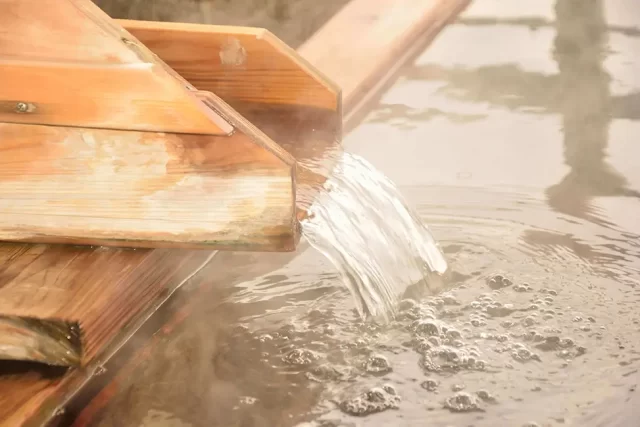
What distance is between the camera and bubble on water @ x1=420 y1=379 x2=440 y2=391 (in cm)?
156

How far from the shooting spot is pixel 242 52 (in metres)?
2.01

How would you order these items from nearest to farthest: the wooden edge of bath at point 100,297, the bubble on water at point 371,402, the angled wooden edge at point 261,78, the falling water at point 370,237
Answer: the wooden edge of bath at point 100,297 → the bubble on water at point 371,402 → the falling water at point 370,237 → the angled wooden edge at point 261,78

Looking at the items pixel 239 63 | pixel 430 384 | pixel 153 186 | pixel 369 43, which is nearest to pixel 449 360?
pixel 430 384

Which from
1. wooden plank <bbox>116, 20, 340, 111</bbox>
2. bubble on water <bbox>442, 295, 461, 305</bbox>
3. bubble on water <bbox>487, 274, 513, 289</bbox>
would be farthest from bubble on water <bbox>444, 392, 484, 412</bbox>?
wooden plank <bbox>116, 20, 340, 111</bbox>

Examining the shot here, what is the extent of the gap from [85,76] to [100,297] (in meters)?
0.42

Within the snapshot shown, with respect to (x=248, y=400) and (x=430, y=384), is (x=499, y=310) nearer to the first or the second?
(x=430, y=384)

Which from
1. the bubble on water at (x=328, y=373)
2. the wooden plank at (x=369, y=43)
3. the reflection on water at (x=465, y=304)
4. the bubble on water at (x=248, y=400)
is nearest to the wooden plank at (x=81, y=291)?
the reflection on water at (x=465, y=304)

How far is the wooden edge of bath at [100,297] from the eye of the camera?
1.36 metres

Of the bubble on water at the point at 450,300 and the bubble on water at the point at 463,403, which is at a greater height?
the bubble on water at the point at 450,300

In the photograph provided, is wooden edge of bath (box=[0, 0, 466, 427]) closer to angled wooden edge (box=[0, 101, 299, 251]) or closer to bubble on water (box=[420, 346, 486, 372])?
angled wooden edge (box=[0, 101, 299, 251])

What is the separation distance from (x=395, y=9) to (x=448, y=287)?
1779 mm

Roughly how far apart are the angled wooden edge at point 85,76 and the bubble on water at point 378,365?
0.58 metres

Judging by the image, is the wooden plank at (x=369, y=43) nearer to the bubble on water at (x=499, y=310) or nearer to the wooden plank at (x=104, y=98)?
the bubble on water at (x=499, y=310)

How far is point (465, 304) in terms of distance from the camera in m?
1.88
